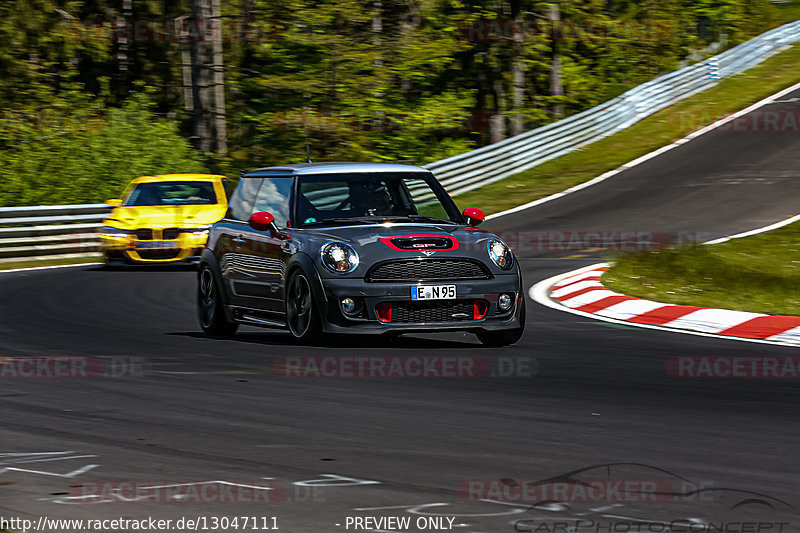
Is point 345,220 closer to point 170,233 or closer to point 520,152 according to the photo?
point 170,233

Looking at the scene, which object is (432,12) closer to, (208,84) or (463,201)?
(208,84)

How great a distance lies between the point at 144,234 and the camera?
836 inches

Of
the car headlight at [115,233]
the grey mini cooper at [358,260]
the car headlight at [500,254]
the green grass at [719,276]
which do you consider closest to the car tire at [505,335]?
the grey mini cooper at [358,260]

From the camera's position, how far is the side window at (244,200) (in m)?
12.5

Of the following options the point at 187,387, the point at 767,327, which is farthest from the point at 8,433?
the point at 767,327

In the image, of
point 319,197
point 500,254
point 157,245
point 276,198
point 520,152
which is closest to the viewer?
point 500,254

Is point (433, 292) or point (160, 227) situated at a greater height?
point (433, 292)

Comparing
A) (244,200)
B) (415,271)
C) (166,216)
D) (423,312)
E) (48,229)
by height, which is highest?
(244,200)

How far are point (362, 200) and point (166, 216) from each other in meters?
9.98

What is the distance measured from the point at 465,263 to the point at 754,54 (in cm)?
3224

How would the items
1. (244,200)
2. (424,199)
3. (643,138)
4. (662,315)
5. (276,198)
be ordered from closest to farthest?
(276,198) < (424,199) < (244,200) < (662,315) < (643,138)

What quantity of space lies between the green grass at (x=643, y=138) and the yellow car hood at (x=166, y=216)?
8825 millimetres

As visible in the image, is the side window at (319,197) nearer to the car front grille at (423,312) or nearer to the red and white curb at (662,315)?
the car front grille at (423,312)

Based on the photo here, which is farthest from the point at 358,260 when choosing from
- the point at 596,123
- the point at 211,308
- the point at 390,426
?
the point at 596,123
